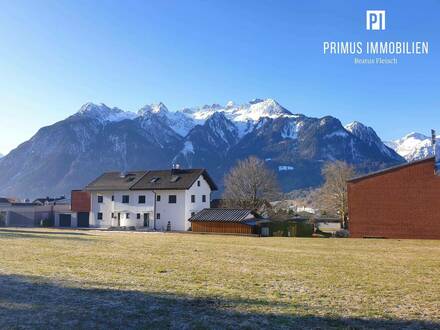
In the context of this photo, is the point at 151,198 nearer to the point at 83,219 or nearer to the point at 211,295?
the point at 83,219

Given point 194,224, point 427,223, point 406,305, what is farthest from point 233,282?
point 194,224

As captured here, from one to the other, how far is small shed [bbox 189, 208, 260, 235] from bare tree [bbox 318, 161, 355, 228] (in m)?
22.8

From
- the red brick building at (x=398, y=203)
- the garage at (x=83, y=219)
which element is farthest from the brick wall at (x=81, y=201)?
the red brick building at (x=398, y=203)

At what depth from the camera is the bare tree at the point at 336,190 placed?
230 feet

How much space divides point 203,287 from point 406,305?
5383mm

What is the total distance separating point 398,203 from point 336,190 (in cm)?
2749

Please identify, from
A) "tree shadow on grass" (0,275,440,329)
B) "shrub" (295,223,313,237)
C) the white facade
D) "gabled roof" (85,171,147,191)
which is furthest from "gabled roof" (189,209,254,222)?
"tree shadow on grass" (0,275,440,329)

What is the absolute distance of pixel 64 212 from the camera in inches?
2825

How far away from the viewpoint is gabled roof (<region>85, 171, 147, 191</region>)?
64375 mm

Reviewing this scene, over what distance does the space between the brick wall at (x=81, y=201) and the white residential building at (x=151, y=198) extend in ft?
16.6

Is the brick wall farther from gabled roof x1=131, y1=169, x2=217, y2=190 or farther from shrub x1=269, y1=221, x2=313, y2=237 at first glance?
shrub x1=269, y1=221, x2=313, y2=237

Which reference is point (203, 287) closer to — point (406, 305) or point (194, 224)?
point (406, 305)

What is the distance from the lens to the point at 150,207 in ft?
200

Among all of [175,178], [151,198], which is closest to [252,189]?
[175,178]
